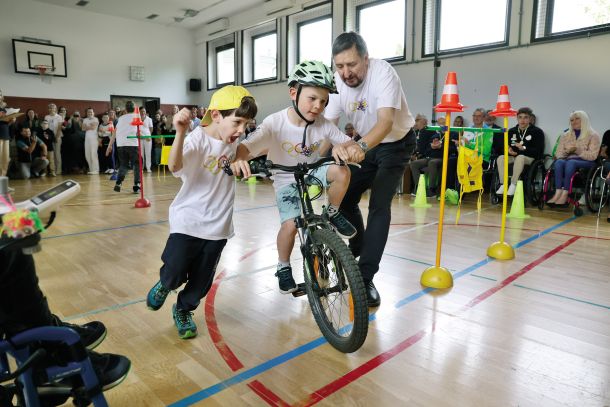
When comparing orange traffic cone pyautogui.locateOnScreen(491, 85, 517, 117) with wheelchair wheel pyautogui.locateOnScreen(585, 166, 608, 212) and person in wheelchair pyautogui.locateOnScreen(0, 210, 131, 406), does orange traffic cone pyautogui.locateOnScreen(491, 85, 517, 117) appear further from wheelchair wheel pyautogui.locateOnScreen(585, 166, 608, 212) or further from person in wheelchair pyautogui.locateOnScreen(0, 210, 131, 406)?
wheelchair wheel pyautogui.locateOnScreen(585, 166, 608, 212)

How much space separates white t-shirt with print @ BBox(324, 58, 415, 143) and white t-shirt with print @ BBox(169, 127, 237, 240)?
2.60 ft

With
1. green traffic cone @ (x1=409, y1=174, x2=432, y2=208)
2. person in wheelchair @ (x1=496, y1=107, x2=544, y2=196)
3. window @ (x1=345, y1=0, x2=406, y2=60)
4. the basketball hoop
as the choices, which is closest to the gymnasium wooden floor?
green traffic cone @ (x1=409, y1=174, x2=432, y2=208)

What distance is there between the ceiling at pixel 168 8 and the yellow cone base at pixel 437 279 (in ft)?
35.3

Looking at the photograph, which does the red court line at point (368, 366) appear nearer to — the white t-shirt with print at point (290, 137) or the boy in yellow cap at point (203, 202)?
the boy in yellow cap at point (203, 202)

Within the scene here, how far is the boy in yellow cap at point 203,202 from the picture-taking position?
1.95m

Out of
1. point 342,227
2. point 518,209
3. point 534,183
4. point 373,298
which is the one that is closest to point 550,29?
point 534,183

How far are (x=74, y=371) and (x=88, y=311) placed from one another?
1.32m

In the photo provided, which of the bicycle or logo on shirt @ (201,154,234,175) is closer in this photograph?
the bicycle

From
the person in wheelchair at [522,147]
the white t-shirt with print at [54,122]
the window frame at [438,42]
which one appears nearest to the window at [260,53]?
the window frame at [438,42]

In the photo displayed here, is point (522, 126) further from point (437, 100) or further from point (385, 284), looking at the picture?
point (385, 284)

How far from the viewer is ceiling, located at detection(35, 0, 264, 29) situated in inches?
464

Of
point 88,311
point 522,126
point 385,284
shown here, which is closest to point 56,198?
point 88,311

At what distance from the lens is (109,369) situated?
138 cm

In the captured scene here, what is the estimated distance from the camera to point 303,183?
202 cm
